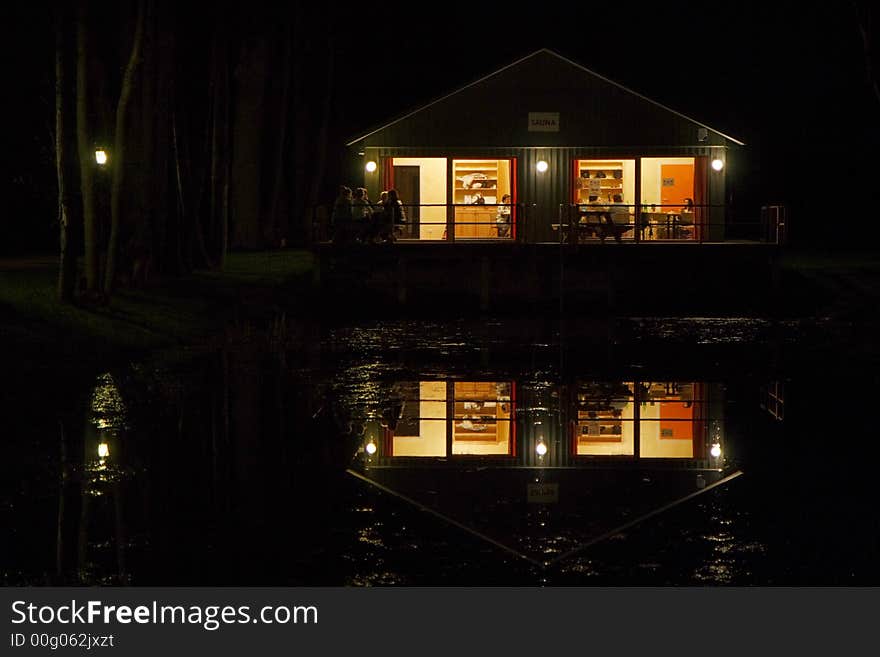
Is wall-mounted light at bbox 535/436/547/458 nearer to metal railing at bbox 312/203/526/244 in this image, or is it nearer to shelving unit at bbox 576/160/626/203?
metal railing at bbox 312/203/526/244

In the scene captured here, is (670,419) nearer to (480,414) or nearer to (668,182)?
(480,414)

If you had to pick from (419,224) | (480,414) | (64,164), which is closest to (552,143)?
(419,224)

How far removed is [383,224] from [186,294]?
5267 mm

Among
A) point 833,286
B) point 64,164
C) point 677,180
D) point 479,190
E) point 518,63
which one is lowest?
point 833,286

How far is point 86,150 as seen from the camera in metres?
26.0

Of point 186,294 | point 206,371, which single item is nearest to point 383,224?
point 186,294

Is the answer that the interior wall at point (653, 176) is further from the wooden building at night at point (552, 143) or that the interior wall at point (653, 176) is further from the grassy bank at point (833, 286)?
the grassy bank at point (833, 286)

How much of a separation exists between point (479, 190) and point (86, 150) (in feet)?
53.1

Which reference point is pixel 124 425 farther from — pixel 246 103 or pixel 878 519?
pixel 246 103

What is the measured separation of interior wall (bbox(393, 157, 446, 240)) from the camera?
4031 cm

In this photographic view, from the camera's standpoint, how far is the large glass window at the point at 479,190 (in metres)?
40.3

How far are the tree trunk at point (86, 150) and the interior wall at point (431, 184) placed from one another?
14266 mm

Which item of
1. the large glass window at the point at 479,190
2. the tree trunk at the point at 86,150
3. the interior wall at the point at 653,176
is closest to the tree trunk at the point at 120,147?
the tree trunk at the point at 86,150

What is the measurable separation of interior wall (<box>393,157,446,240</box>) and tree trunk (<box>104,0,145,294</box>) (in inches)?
517
